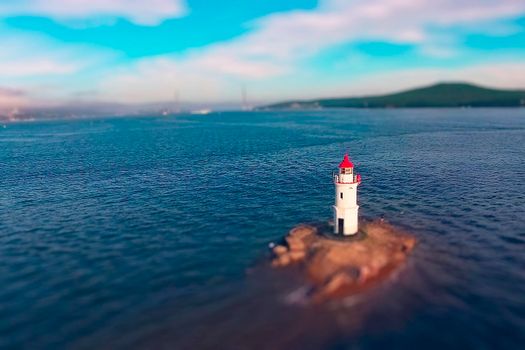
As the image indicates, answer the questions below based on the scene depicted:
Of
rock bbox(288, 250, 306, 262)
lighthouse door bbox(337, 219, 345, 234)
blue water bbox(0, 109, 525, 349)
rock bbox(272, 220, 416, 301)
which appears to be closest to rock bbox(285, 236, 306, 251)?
rock bbox(272, 220, 416, 301)

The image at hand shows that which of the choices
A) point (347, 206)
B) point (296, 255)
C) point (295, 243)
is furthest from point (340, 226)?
point (296, 255)

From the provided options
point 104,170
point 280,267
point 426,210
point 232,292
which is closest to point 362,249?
point 280,267

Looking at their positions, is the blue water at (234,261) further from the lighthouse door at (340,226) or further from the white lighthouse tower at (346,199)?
the lighthouse door at (340,226)

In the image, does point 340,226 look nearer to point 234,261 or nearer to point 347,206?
point 347,206

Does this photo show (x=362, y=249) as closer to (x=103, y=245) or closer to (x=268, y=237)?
(x=268, y=237)

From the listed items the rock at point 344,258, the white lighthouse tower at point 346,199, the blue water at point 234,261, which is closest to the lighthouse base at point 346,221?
the white lighthouse tower at point 346,199

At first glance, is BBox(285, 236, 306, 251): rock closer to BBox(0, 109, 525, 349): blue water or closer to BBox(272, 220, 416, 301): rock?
BBox(272, 220, 416, 301): rock
